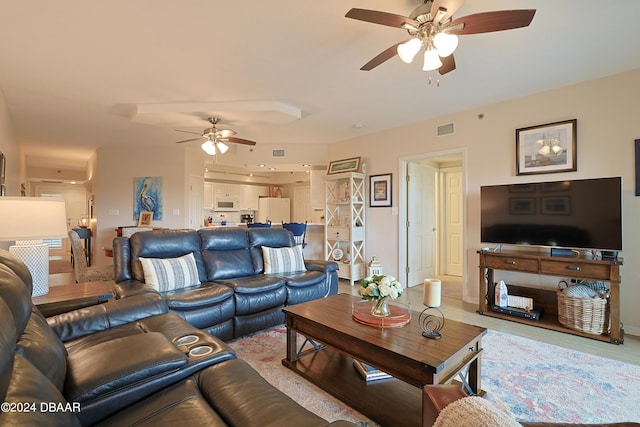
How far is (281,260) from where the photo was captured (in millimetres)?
3576

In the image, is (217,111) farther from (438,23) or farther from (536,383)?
(536,383)

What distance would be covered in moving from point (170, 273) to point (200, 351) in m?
1.53

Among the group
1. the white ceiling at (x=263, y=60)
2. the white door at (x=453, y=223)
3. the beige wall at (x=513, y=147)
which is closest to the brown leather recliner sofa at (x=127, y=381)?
the white ceiling at (x=263, y=60)

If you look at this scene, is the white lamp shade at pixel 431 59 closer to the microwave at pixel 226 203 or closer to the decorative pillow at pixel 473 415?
the decorative pillow at pixel 473 415

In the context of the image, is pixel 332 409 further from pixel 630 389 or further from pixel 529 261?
pixel 529 261

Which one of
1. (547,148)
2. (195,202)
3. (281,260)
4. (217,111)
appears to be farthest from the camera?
(195,202)

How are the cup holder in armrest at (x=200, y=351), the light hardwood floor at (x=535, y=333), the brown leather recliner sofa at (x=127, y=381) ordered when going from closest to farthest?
the brown leather recliner sofa at (x=127, y=381), the cup holder in armrest at (x=200, y=351), the light hardwood floor at (x=535, y=333)

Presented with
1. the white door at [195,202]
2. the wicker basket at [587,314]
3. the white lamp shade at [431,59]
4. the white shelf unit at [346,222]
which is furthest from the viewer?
the white door at [195,202]

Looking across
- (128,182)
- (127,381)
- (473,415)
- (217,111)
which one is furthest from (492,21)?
Result: (128,182)

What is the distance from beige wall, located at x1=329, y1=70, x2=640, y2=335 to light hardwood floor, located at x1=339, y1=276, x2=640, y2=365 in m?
0.29

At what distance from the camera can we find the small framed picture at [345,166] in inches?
210

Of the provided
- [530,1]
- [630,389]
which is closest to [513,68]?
[530,1]

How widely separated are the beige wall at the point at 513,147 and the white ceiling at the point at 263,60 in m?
0.19

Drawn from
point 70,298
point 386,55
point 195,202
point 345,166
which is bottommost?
point 70,298
